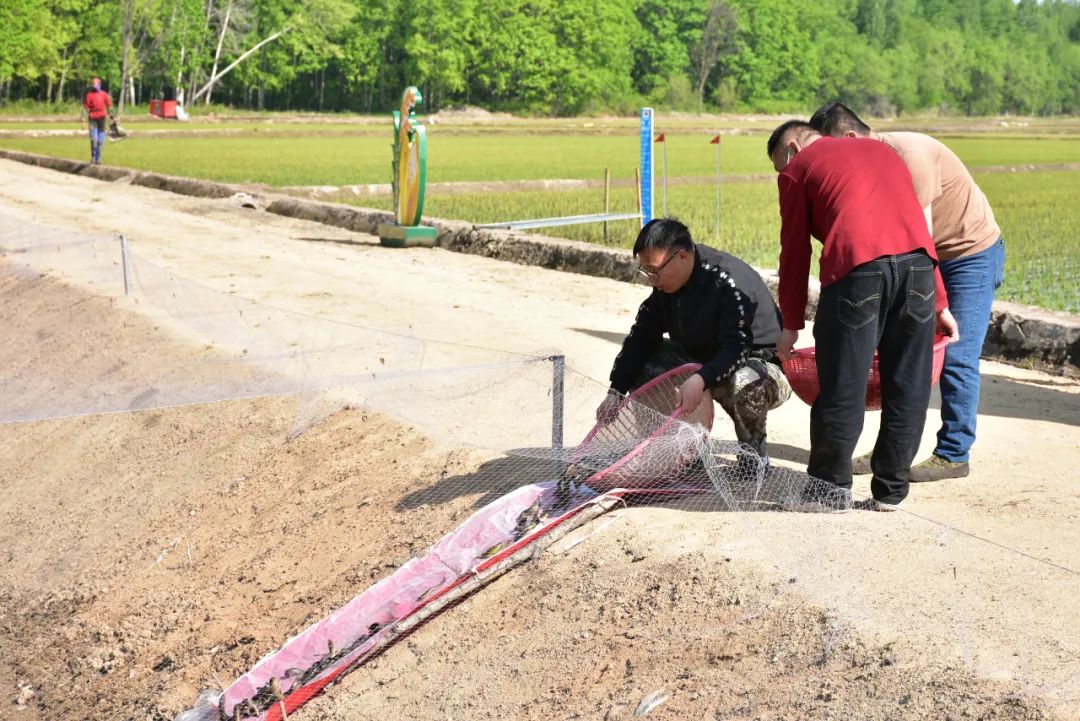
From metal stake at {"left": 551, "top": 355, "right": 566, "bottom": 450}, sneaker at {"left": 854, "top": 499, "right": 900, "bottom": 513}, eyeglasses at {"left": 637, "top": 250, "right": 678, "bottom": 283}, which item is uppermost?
eyeglasses at {"left": 637, "top": 250, "right": 678, "bottom": 283}

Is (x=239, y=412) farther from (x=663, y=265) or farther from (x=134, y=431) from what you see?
(x=663, y=265)

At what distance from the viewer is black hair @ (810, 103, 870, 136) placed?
4.86m

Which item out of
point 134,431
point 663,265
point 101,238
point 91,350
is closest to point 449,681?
point 663,265

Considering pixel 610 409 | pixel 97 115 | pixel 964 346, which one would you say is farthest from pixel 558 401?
pixel 97 115

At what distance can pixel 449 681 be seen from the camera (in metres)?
4.41

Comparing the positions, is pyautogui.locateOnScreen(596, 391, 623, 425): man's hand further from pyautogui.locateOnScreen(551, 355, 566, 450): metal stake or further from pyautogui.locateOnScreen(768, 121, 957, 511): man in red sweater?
pyautogui.locateOnScreen(768, 121, 957, 511): man in red sweater

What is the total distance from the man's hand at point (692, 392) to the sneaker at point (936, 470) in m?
1.17

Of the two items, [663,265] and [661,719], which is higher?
[663,265]

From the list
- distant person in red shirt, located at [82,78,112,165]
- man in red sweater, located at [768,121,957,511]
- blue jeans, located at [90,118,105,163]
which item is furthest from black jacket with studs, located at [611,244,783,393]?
blue jeans, located at [90,118,105,163]

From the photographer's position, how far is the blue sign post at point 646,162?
13312mm

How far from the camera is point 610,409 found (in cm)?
518

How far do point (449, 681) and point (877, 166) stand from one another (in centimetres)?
235

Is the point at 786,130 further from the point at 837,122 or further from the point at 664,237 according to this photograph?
the point at 664,237

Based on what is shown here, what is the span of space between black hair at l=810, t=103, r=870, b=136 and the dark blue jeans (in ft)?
2.02
